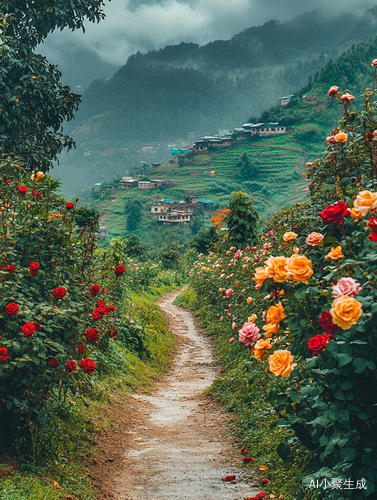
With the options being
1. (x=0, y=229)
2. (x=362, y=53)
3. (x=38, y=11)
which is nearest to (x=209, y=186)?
(x=362, y=53)

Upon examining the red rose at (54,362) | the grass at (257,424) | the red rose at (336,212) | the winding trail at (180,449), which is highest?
the red rose at (336,212)

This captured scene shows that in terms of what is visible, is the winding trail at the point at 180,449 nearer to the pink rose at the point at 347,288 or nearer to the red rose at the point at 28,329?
the red rose at the point at 28,329

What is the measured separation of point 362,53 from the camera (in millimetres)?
93500

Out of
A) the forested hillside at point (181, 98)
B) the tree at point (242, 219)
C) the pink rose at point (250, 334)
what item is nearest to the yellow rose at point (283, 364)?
the pink rose at point (250, 334)

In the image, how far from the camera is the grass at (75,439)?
2752mm

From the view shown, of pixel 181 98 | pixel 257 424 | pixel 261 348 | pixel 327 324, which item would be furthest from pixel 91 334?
pixel 181 98

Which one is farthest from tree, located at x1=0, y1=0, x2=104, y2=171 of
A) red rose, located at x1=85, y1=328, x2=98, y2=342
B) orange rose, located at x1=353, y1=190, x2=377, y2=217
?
orange rose, located at x1=353, y1=190, x2=377, y2=217

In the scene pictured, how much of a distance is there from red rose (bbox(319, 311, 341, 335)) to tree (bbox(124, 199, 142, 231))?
63.9 m

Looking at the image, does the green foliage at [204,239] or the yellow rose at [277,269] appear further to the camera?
the green foliage at [204,239]

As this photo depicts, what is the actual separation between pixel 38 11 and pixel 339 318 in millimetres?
8158

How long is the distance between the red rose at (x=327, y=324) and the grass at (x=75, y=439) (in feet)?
6.46

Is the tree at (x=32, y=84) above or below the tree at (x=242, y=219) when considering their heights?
above

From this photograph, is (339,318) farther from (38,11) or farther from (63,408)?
(38,11)

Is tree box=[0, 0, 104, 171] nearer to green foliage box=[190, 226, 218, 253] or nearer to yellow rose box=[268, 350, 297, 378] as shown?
yellow rose box=[268, 350, 297, 378]
